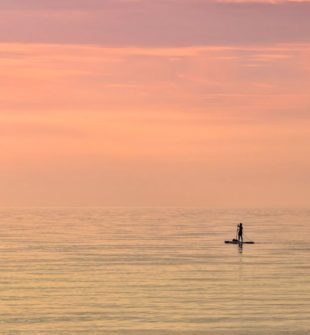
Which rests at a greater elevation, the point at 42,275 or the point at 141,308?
the point at 42,275

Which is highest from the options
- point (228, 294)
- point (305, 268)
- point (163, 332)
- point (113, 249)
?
point (113, 249)

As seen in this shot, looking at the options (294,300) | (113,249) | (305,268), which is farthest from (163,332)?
(113,249)

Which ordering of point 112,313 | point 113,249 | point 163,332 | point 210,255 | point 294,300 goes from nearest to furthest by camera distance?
point 163,332
point 112,313
point 294,300
point 210,255
point 113,249

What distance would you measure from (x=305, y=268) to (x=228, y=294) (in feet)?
65.0

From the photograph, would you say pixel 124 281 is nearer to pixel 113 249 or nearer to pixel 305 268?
pixel 305 268

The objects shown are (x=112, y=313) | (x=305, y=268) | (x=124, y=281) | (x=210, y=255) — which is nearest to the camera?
(x=112, y=313)

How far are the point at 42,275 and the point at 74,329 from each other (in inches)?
1067

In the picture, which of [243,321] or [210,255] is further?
[210,255]

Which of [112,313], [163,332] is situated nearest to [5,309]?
[112,313]

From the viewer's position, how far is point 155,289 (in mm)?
72125

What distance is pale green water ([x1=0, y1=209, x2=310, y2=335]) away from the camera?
56.3m

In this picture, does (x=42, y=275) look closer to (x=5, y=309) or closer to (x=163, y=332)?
(x=5, y=309)

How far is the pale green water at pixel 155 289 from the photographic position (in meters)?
56.3

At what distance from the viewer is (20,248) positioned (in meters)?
116
